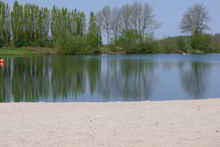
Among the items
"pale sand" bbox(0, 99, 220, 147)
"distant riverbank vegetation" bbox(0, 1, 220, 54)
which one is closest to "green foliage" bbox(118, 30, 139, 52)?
"distant riverbank vegetation" bbox(0, 1, 220, 54)

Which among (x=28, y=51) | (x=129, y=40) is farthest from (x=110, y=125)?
(x=129, y=40)

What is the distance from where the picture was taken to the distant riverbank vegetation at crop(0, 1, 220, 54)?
153 feet

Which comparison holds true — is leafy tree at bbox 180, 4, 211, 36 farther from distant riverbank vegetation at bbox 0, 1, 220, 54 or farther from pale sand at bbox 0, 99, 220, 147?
pale sand at bbox 0, 99, 220, 147

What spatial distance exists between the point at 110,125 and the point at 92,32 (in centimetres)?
4771

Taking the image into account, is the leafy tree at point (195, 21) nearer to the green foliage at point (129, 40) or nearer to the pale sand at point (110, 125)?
the green foliage at point (129, 40)

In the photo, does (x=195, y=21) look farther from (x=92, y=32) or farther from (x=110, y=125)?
(x=110, y=125)

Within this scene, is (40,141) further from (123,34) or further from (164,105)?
(123,34)

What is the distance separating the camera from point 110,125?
15.4 ft

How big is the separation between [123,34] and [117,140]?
47.9 m

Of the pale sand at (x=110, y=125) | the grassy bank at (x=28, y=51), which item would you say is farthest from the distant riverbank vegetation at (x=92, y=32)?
the pale sand at (x=110, y=125)

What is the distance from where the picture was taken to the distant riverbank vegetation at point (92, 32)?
4650 centimetres

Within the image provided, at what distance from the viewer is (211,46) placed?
54.8 meters

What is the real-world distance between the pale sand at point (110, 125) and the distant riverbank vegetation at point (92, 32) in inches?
1540

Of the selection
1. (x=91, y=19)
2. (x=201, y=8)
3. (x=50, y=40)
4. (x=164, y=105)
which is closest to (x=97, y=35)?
(x=91, y=19)
